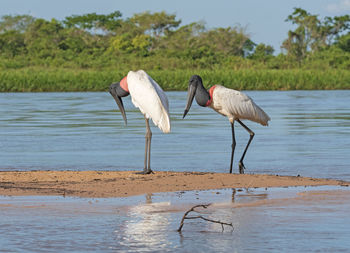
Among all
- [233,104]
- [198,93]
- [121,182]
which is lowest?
[121,182]

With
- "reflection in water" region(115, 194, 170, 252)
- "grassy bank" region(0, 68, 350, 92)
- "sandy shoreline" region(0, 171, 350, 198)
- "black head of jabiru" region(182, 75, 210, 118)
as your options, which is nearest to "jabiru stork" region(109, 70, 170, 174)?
"sandy shoreline" region(0, 171, 350, 198)

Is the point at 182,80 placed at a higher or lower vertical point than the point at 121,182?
higher

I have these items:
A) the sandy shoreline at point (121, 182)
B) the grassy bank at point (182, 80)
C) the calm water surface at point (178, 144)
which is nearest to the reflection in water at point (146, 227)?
the sandy shoreline at point (121, 182)

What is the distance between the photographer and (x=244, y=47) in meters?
82.6

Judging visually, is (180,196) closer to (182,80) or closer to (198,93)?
(198,93)

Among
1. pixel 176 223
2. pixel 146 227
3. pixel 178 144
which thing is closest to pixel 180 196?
pixel 176 223

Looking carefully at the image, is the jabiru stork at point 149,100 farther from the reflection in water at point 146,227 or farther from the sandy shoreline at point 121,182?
the reflection in water at point 146,227

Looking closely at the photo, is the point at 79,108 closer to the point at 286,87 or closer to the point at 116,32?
the point at 286,87

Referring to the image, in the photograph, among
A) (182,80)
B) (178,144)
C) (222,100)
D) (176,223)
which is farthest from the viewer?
(182,80)

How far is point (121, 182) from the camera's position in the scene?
1066 centimetres

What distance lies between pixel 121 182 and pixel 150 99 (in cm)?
160

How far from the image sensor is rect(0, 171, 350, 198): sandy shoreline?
9805 millimetres

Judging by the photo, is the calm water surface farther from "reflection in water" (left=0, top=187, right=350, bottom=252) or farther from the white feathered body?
"reflection in water" (left=0, top=187, right=350, bottom=252)

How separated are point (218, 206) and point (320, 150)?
279 inches
